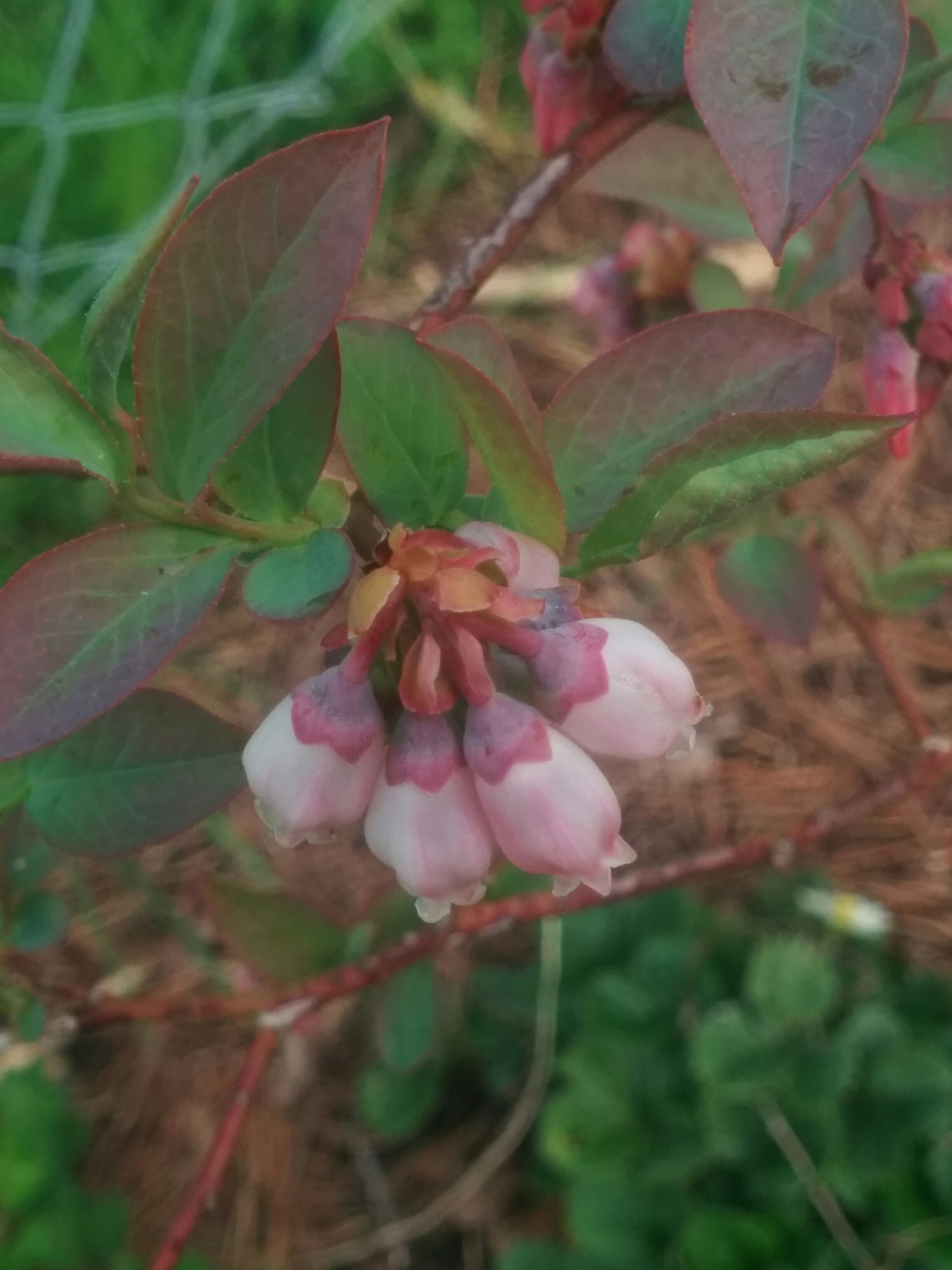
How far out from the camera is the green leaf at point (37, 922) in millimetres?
719

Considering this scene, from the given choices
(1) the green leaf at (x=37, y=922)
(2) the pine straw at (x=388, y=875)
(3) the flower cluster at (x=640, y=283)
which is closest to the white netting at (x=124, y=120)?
(2) the pine straw at (x=388, y=875)

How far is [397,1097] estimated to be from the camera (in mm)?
1293

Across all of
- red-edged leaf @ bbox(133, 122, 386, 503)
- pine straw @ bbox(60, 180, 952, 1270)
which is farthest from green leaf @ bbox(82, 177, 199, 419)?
pine straw @ bbox(60, 180, 952, 1270)

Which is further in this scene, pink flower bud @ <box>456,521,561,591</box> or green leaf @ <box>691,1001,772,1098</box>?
green leaf @ <box>691,1001,772,1098</box>

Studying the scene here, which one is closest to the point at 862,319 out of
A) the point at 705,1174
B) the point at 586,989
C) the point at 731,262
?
the point at 731,262

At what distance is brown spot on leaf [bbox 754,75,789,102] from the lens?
0.40m

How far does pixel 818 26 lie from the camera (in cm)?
42

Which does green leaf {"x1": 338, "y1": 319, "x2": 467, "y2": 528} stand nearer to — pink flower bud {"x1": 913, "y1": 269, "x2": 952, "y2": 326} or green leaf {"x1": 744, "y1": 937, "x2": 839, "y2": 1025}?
pink flower bud {"x1": 913, "y1": 269, "x2": 952, "y2": 326}

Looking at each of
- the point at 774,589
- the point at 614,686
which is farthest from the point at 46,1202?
the point at 614,686

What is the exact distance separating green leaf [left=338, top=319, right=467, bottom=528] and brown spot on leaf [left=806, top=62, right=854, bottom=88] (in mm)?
168

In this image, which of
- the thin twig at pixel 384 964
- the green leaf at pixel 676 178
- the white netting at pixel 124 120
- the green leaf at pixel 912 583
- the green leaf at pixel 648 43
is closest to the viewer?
the green leaf at pixel 648 43

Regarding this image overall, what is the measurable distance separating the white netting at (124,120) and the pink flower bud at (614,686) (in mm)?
1364

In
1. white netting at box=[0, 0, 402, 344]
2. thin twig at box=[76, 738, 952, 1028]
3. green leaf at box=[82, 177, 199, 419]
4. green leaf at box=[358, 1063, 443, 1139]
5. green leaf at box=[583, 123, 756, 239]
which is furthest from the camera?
white netting at box=[0, 0, 402, 344]

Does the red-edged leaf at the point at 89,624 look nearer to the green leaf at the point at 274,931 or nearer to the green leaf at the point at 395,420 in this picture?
the green leaf at the point at 395,420
